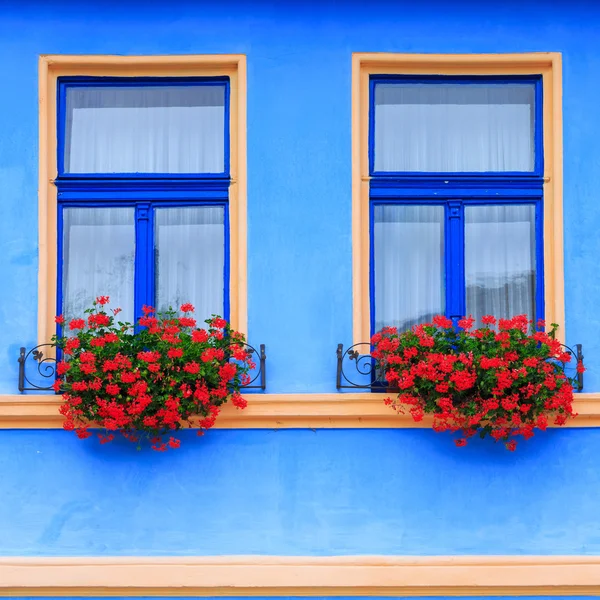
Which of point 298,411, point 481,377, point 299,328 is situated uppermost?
point 299,328

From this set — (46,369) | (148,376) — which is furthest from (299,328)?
(46,369)

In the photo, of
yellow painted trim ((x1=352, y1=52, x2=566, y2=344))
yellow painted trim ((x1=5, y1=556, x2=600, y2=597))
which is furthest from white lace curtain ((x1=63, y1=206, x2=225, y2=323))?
yellow painted trim ((x1=5, y1=556, x2=600, y2=597))

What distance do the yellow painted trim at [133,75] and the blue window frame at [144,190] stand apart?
0.21ft

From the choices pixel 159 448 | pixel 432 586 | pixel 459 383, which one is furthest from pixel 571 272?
pixel 159 448

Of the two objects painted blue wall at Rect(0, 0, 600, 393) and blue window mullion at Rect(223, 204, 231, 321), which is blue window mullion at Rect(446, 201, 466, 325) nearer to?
painted blue wall at Rect(0, 0, 600, 393)

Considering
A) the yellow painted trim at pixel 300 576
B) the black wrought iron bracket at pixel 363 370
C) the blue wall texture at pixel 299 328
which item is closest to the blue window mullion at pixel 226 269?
the blue wall texture at pixel 299 328

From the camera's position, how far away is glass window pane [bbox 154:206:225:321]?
593 centimetres

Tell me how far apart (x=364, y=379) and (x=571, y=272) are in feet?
4.74

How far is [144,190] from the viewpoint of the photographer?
5953mm

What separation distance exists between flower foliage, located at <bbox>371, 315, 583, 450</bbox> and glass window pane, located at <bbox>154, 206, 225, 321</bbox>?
113 cm

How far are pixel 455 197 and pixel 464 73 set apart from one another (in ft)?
2.63

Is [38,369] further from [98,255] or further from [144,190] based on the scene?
[144,190]

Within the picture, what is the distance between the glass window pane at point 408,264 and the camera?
5.95 meters

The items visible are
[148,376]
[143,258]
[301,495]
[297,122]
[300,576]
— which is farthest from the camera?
[143,258]
